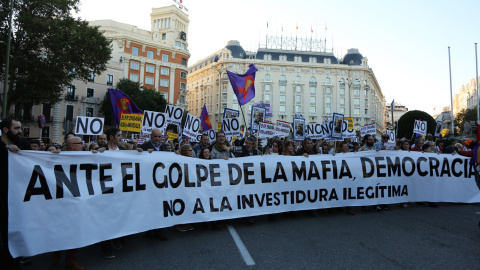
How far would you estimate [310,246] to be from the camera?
4949mm

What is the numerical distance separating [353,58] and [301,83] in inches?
669

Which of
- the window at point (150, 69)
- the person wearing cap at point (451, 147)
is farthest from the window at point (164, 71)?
the person wearing cap at point (451, 147)

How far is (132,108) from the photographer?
1008cm

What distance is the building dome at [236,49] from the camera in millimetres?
85812

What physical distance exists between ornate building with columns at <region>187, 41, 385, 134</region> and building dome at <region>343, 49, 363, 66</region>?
259mm

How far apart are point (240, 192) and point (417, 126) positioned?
11.6 metres

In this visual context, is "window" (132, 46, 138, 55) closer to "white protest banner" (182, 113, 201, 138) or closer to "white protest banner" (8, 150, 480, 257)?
"white protest banner" (182, 113, 201, 138)

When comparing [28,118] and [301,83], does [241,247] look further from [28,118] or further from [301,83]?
[301,83]

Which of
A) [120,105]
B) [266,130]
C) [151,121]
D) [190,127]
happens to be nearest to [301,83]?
[266,130]

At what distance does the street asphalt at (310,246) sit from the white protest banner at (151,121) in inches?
164

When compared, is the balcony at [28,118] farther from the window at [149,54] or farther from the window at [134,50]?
the window at [149,54]

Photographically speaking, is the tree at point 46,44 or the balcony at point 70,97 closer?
the tree at point 46,44

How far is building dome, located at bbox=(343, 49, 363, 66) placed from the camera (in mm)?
88188

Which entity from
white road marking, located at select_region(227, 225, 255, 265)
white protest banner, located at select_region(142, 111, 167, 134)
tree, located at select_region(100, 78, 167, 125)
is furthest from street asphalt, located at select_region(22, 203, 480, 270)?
tree, located at select_region(100, 78, 167, 125)
